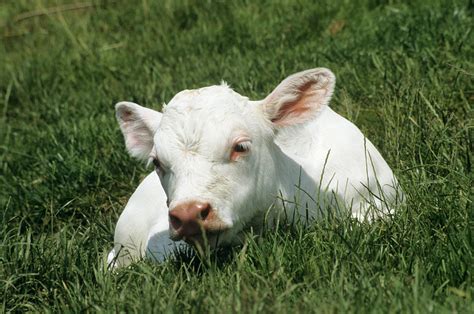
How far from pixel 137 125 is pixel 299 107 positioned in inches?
38.7

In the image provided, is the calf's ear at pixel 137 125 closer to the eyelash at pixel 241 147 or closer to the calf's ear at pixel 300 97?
the calf's ear at pixel 300 97

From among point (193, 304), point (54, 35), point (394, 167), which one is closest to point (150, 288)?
point (193, 304)

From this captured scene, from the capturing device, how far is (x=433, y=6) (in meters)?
8.67

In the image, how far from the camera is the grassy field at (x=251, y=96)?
449 centimetres

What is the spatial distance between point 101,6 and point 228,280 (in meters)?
7.31

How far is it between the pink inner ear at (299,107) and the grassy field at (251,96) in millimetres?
638

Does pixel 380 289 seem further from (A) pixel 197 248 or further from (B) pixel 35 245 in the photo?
(B) pixel 35 245

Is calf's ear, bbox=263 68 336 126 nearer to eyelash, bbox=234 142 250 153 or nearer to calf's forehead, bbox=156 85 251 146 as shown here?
calf's forehead, bbox=156 85 251 146

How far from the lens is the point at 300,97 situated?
18.7 feet

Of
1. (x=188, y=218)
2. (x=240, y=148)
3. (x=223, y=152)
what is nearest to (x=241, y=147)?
(x=240, y=148)

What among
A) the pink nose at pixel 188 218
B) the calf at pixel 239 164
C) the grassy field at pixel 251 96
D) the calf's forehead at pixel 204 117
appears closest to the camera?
the grassy field at pixel 251 96

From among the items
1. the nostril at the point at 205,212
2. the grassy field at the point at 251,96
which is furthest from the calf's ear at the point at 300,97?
the nostril at the point at 205,212

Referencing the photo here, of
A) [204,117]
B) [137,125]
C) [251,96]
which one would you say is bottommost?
[251,96]

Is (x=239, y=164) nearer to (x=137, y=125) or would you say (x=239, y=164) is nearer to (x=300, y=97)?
(x=300, y=97)
